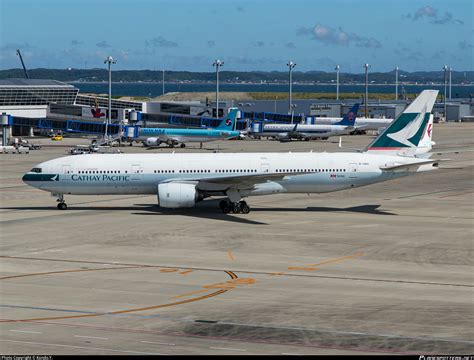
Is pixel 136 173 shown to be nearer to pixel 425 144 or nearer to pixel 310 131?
pixel 425 144

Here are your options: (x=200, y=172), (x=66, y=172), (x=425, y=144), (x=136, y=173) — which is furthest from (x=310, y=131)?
(x=66, y=172)

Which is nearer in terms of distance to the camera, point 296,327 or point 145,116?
point 296,327

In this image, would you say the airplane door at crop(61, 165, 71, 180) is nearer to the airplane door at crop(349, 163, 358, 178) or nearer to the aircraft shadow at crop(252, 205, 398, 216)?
the aircraft shadow at crop(252, 205, 398, 216)

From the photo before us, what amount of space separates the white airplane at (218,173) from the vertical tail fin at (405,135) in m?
1.55

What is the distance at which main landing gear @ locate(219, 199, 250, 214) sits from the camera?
2470 inches

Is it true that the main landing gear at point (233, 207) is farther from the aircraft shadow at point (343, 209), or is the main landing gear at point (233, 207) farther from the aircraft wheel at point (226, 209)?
the aircraft shadow at point (343, 209)

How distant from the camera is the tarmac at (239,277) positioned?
96.9 ft

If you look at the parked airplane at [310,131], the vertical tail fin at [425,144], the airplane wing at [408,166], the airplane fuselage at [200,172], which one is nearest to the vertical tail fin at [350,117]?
the parked airplane at [310,131]

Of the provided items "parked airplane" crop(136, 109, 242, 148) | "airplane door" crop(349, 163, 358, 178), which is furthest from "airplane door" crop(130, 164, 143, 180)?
"parked airplane" crop(136, 109, 242, 148)

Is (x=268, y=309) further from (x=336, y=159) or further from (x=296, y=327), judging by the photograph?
(x=336, y=159)

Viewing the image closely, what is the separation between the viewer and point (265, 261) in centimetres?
4506

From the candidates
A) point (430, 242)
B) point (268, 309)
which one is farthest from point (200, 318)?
point (430, 242)

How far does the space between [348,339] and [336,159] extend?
34.9 meters

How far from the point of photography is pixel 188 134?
492 feet
